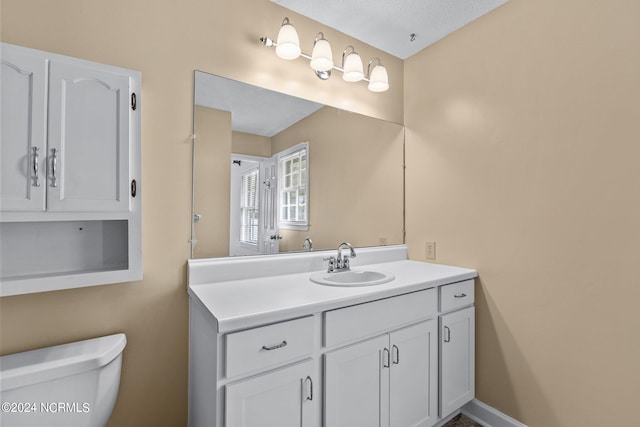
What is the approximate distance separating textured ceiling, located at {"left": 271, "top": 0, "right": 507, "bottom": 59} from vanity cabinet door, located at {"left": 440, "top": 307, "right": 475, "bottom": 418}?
5.61 feet

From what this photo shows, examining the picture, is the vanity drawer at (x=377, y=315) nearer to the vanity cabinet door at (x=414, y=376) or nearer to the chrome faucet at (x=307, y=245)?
the vanity cabinet door at (x=414, y=376)

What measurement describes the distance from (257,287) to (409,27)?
5.90 ft

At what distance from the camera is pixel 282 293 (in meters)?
1.31

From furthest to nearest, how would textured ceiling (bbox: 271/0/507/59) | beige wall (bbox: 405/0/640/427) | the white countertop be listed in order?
textured ceiling (bbox: 271/0/507/59)
beige wall (bbox: 405/0/640/427)
the white countertop

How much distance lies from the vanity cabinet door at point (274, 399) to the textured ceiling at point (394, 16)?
1.83 m

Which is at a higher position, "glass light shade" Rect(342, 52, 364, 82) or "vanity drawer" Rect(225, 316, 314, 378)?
"glass light shade" Rect(342, 52, 364, 82)

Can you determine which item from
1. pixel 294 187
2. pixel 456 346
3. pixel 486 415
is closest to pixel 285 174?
pixel 294 187

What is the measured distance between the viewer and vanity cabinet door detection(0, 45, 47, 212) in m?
0.95

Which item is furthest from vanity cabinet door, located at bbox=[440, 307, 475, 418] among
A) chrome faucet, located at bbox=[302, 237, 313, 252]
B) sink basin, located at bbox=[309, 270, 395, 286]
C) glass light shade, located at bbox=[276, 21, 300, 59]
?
glass light shade, located at bbox=[276, 21, 300, 59]

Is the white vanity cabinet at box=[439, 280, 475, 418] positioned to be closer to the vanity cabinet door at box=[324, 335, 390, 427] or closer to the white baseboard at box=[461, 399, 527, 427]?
the white baseboard at box=[461, 399, 527, 427]

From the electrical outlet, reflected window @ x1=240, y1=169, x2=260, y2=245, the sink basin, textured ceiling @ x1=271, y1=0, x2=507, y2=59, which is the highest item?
textured ceiling @ x1=271, y1=0, x2=507, y2=59

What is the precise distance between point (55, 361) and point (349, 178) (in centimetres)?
168

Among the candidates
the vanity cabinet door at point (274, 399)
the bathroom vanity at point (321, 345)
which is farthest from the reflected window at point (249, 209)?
the vanity cabinet door at point (274, 399)

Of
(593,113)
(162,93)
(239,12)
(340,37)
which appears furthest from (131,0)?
(593,113)
